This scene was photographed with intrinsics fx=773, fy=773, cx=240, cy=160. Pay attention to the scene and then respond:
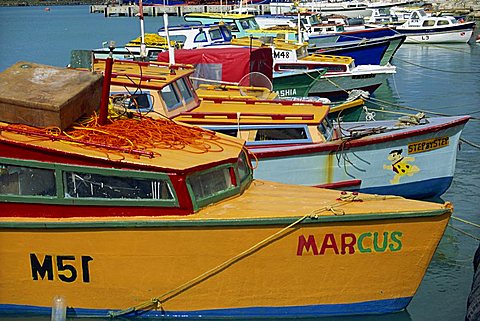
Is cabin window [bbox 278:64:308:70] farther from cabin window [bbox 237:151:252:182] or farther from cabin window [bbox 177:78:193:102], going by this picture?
cabin window [bbox 237:151:252:182]

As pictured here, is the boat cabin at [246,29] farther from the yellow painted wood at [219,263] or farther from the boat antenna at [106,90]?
the yellow painted wood at [219,263]

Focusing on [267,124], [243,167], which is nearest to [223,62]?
[267,124]

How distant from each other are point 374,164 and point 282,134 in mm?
1811

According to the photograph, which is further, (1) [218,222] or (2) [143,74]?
(2) [143,74]

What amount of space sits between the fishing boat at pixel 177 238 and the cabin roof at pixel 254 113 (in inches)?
165

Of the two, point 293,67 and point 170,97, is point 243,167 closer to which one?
point 170,97

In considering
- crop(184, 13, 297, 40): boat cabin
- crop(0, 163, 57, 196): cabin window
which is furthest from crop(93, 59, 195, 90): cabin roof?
crop(184, 13, 297, 40): boat cabin

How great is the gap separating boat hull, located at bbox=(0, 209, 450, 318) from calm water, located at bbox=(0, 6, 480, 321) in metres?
0.46

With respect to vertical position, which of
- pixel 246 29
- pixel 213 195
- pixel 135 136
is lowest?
pixel 246 29

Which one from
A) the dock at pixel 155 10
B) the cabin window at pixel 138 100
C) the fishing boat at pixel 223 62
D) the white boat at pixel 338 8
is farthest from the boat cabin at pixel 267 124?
the dock at pixel 155 10

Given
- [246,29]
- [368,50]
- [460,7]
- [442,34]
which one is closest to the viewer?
[368,50]

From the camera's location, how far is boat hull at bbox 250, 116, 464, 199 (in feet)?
43.4

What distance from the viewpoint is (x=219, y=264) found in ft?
28.5

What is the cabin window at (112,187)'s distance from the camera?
8.62 m
